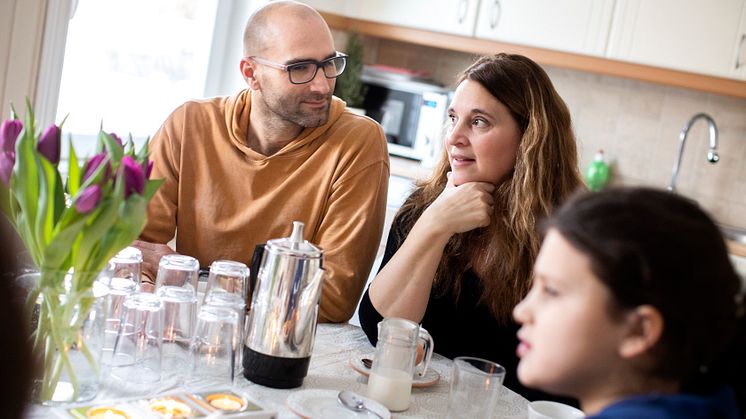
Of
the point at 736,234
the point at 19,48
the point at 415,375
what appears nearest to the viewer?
the point at 415,375

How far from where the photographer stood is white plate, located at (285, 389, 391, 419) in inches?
50.0

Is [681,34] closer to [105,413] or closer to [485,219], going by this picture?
[485,219]

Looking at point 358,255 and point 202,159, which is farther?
point 202,159

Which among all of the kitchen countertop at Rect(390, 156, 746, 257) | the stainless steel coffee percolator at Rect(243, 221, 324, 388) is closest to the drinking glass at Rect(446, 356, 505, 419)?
the stainless steel coffee percolator at Rect(243, 221, 324, 388)

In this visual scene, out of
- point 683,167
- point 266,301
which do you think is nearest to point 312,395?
point 266,301

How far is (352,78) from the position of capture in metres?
4.01

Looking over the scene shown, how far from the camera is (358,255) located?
1.96m

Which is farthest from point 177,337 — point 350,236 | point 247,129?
point 247,129

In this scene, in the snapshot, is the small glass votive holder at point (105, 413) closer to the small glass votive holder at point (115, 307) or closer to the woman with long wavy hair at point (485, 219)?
the small glass votive holder at point (115, 307)

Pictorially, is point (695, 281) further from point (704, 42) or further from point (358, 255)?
point (704, 42)

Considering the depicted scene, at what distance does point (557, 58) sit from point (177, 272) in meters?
2.60

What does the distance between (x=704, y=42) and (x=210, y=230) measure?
225 centimetres

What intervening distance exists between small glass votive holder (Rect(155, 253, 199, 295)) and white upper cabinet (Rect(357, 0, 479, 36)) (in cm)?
262

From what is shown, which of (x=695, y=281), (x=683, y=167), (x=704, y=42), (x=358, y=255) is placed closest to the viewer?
(x=695, y=281)
